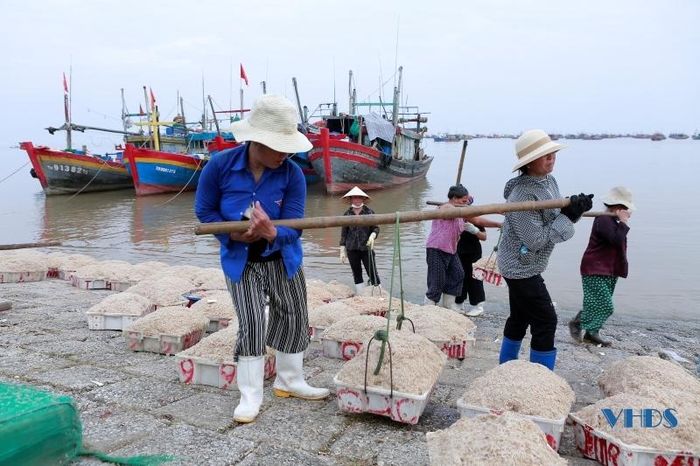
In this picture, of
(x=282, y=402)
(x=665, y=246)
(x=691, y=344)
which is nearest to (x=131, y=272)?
(x=282, y=402)

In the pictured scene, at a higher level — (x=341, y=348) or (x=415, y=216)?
(x=415, y=216)

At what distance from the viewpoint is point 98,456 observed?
250cm

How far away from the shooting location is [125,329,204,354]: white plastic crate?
4133 mm

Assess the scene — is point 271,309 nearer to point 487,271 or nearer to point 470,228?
point 470,228

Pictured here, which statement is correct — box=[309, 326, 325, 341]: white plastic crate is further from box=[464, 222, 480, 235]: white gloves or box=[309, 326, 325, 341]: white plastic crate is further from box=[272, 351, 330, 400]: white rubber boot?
box=[464, 222, 480, 235]: white gloves

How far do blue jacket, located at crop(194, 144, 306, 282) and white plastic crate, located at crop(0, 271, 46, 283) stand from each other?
19.9 ft

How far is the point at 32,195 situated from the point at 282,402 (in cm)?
2944

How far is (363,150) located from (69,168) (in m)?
14.5

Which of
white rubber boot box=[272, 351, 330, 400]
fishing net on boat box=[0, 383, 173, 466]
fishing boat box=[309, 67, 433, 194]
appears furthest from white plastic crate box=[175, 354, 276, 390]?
fishing boat box=[309, 67, 433, 194]

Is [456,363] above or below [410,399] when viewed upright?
below

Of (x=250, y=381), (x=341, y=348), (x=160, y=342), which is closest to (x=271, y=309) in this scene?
(x=250, y=381)

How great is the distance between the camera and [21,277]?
7.61m

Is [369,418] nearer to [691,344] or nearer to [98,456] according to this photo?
[98,456]

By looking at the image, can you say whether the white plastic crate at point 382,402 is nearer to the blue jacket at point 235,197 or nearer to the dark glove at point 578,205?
the blue jacket at point 235,197
